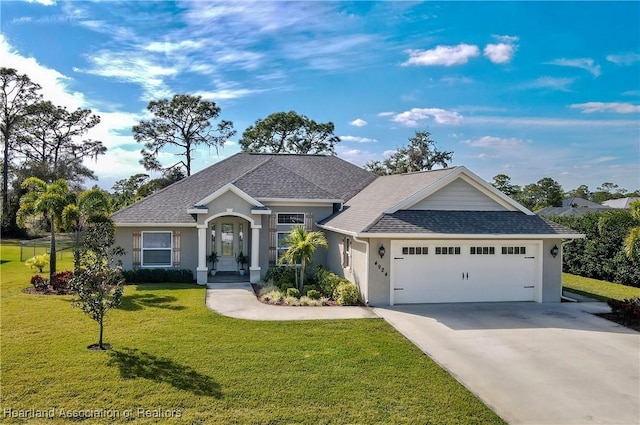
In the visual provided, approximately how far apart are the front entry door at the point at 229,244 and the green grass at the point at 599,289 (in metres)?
14.4

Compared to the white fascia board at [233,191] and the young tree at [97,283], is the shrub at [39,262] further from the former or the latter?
the young tree at [97,283]

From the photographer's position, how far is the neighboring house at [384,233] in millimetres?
14164

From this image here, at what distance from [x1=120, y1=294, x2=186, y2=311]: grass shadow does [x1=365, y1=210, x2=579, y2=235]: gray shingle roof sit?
6.72 m

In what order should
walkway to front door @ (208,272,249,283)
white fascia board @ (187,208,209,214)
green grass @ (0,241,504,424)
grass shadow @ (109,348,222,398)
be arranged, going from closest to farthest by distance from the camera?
green grass @ (0,241,504,424) → grass shadow @ (109,348,222,398) → white fascia board @ (187,208,209,214) → walkway to front door @ (208,272,249,283)

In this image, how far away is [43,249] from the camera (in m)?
30.0

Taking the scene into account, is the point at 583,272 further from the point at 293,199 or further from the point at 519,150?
the point at 293,199

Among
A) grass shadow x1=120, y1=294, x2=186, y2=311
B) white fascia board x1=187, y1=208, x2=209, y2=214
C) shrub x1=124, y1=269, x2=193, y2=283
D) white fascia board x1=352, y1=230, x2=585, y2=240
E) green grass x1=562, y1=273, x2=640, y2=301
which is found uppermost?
white fascia board x1=187, y1=208, x2=209, y2=214

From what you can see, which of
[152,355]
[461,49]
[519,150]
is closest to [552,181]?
[519,150]

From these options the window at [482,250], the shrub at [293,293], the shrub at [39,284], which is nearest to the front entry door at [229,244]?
the shrub at [293,293]

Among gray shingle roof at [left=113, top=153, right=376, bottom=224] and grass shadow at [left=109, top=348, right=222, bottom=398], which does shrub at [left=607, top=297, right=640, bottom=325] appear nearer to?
gray shingle roof at [left=113, top=153, right=376, bottom=224]

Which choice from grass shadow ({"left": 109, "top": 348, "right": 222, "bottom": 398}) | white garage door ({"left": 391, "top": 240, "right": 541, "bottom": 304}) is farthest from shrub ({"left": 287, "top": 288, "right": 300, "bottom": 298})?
grass shadow ({"left": 109, "top": 348, "right": 222, "bottom": 398})

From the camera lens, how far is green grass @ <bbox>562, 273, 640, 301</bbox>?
16844 millimetres

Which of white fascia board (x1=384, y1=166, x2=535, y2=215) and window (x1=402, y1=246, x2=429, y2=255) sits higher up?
white fascia board (x1=384, y1=166, x2=535, y2=215)

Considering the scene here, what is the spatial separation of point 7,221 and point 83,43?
115 feet
